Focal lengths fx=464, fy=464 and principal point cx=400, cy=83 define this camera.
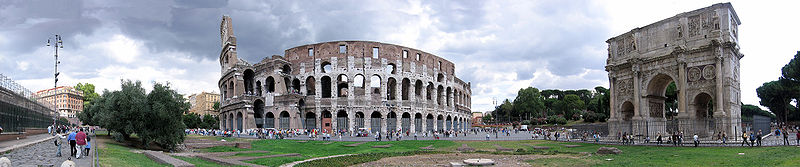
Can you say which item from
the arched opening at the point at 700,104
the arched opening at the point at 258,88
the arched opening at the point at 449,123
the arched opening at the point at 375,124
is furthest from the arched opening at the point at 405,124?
the arched opening at the point at 700,104

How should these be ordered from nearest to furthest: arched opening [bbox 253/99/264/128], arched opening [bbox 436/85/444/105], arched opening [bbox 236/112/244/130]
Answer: arched opening [bbox 236/112/244/130] < arched opening [bbox 253/99/264/128] < arched opening [bbox 436/85/444/105]

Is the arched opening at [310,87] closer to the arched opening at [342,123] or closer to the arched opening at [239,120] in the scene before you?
the arched opening at [342,123]

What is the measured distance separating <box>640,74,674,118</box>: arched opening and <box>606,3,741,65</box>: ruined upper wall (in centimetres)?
201

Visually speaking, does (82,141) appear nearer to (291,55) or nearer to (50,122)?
(50,122)

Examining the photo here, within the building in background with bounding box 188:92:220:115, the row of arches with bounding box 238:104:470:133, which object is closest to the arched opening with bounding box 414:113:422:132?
the row of arches with bounding box 238:104:470:133

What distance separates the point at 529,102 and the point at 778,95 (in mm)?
39430

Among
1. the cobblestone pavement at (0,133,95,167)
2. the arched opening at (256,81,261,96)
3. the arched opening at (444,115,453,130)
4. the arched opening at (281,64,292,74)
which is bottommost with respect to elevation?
the arched opening at (444,115,453,130)

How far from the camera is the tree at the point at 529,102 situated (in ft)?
297

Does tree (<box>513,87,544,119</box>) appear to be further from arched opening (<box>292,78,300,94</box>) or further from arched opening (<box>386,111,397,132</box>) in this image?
arched opening (<box>292,78,300,94</box>)

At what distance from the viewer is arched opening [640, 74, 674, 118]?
3344 cm

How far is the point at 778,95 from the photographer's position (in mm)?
57656

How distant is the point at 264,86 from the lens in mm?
55812

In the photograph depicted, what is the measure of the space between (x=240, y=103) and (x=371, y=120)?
15.4m

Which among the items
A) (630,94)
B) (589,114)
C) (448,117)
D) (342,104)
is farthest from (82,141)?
(589,114)
